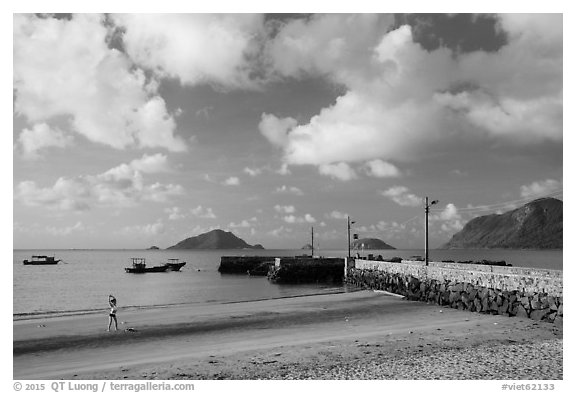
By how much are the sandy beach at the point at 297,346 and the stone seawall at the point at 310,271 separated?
3181 cm

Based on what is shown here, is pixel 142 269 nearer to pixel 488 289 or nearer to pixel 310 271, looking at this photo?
pixel 310 271

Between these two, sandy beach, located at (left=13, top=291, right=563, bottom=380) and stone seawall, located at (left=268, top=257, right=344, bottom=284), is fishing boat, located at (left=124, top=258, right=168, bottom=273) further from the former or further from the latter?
sandy beach, located at (left=13, top=291, right=563, bottom=380)

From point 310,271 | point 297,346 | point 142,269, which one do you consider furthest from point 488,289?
point 142,269

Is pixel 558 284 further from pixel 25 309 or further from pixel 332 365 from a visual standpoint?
pixel 25 309

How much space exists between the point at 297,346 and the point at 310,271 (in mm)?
43644

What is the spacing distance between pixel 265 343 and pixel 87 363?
630 cm

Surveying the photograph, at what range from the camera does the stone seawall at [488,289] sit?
2067 cm

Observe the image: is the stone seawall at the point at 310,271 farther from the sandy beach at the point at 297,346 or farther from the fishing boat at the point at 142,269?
the fishing boat at the point at 142,269

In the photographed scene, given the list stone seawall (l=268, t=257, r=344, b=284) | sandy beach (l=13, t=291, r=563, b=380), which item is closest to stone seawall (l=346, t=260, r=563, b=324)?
sandy beach (l=13, t=291, r=563, b=380)

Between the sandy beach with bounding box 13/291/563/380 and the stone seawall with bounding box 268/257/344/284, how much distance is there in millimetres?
31806

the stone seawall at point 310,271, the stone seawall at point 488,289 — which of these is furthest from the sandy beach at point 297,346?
the stone seawall at point 310,271
